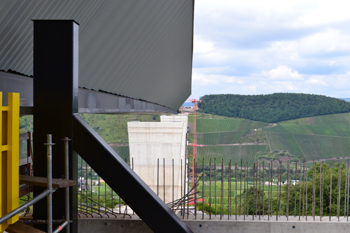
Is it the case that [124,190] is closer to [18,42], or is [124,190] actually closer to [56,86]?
A: [56,86]

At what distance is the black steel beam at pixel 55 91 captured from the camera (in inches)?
96.3

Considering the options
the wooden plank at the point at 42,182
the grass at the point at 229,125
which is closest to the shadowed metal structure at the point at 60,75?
the wooden plank at the point at 42,182

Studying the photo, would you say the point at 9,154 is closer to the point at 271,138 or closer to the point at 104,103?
the point at 104,103

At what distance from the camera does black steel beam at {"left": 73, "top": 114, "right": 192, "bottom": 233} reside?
2506mm

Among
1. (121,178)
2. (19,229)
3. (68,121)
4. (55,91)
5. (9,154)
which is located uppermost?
(55,91)

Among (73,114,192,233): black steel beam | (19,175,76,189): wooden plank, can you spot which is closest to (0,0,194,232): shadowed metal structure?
(73,114,192,233): black steel beam

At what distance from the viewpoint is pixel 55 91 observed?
2473 millimetres

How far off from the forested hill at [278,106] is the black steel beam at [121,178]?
51072 millimetres

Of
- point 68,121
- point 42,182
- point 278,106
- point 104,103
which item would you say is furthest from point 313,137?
point 42,182

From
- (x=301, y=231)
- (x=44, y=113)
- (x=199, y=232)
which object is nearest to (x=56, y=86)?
(x=44, y=113)

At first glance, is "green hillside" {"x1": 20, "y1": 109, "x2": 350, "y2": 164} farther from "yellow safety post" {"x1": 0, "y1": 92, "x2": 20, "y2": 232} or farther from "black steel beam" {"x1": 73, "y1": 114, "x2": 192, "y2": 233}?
"yellow safety post" {"x1": 0, "y1": 92, "x2": 20, "y2": 232}

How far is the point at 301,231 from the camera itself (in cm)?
561

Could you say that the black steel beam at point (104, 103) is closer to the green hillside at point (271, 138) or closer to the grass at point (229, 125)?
the green hillside at point (271, 138)

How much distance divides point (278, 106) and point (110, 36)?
54.3 metres
